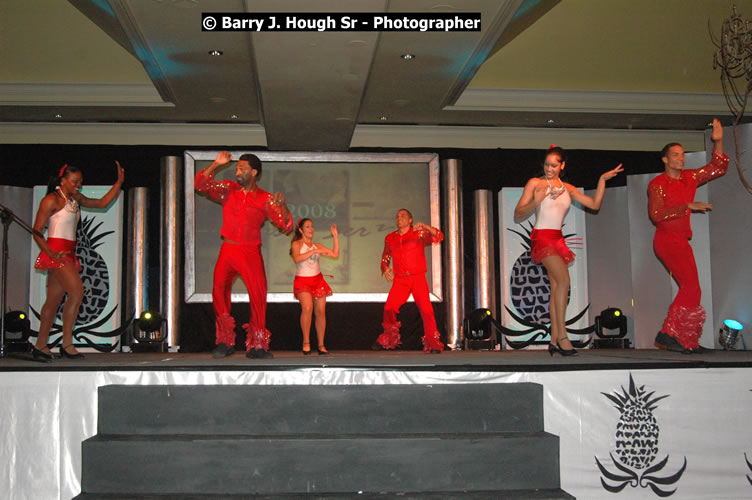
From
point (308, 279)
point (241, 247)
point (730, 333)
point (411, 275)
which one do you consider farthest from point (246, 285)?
point (730, 333)

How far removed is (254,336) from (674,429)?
348 centimetres

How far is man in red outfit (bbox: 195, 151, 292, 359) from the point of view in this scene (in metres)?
6.15

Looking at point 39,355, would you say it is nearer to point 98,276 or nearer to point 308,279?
point 308,279

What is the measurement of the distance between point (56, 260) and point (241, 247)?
172 centimetres

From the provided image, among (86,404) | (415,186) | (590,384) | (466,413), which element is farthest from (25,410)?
(415,186)

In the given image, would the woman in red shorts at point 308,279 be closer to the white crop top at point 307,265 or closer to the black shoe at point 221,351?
the white crop top at point 307,265

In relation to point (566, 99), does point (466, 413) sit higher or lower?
lower

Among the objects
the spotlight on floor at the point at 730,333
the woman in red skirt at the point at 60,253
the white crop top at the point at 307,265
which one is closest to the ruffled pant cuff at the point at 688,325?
the spotlight on floor at the point at 730,333

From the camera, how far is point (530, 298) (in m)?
9.95

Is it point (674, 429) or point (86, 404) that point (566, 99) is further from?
point (86, 404)

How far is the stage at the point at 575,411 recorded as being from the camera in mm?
4660

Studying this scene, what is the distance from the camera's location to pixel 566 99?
31.4ft

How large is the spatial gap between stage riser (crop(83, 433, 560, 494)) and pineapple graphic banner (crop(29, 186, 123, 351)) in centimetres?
566

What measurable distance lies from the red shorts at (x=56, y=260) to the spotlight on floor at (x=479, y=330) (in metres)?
4.93
